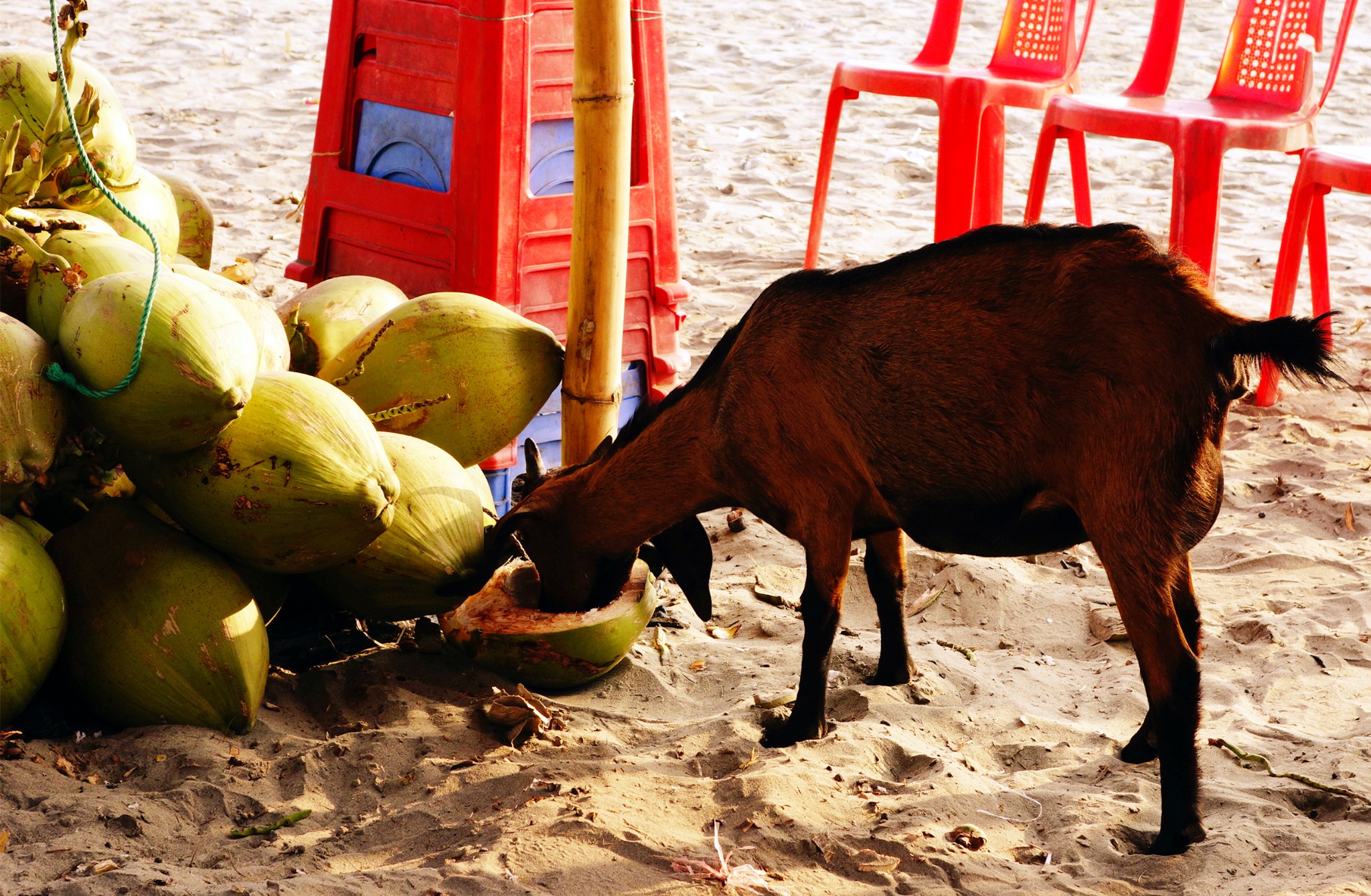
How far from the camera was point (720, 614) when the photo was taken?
12.5 ft

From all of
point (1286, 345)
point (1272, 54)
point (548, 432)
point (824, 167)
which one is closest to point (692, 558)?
point (548, 432)

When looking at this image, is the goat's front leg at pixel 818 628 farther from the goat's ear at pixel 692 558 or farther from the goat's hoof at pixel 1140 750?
the goat's hoof at pixel 1140 750

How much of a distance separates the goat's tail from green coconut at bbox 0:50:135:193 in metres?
2.66

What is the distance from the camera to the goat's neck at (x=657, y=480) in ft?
10.1

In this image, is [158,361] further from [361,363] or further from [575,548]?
[575,548]

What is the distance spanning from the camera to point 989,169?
6164mm

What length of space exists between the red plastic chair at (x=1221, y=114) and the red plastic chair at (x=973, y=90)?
1.11 feet

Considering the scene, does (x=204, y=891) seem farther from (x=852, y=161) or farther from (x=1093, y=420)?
(x=852, y=161)

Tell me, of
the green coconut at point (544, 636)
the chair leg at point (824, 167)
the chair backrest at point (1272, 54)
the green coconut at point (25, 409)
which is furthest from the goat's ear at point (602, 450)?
the chair backrest at point (1272, 54)

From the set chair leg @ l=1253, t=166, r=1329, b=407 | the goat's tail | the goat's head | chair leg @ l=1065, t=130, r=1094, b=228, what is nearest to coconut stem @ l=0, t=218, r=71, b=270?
the goat's head

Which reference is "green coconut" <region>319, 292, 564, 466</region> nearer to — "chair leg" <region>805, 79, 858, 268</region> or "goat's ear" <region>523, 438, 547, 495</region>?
"goat's ear" <region>523, 438, 547, 495</region>

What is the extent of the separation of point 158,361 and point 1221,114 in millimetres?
4694

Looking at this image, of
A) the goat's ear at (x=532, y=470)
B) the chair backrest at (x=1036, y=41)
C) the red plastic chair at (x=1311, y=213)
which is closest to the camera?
the goat's ear at (x=532, y=470)

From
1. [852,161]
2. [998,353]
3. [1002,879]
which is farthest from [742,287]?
[1002,879]
